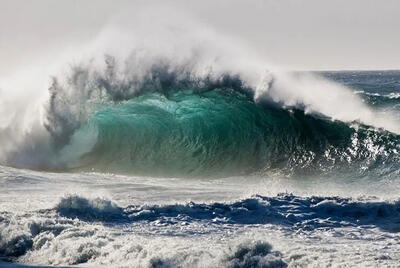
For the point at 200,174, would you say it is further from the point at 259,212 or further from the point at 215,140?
the point at 259,212

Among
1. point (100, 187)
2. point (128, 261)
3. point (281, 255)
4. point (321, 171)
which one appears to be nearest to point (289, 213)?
point (281, 255)

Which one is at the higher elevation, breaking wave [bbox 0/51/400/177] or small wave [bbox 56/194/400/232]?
breaking wave [bbox 0/51/400/177]

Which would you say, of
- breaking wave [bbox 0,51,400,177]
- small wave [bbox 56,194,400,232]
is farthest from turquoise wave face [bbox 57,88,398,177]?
small wave [bbox 56,194,400,232]

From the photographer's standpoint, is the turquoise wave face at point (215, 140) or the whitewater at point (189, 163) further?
the turquoise wave face at point (215, 140)

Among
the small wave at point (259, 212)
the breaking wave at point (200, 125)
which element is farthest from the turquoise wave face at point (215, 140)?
the small wave at point (259, 212)

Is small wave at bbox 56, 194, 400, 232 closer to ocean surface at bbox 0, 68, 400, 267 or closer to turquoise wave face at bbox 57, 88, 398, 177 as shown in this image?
ocean surface at bbox 0, 68, 400, 267

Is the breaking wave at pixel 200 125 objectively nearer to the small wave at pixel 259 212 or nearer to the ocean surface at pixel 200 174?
the ocean surface at pixel 200 174

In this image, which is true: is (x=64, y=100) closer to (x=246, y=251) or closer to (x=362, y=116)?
(x=362, y=116)
